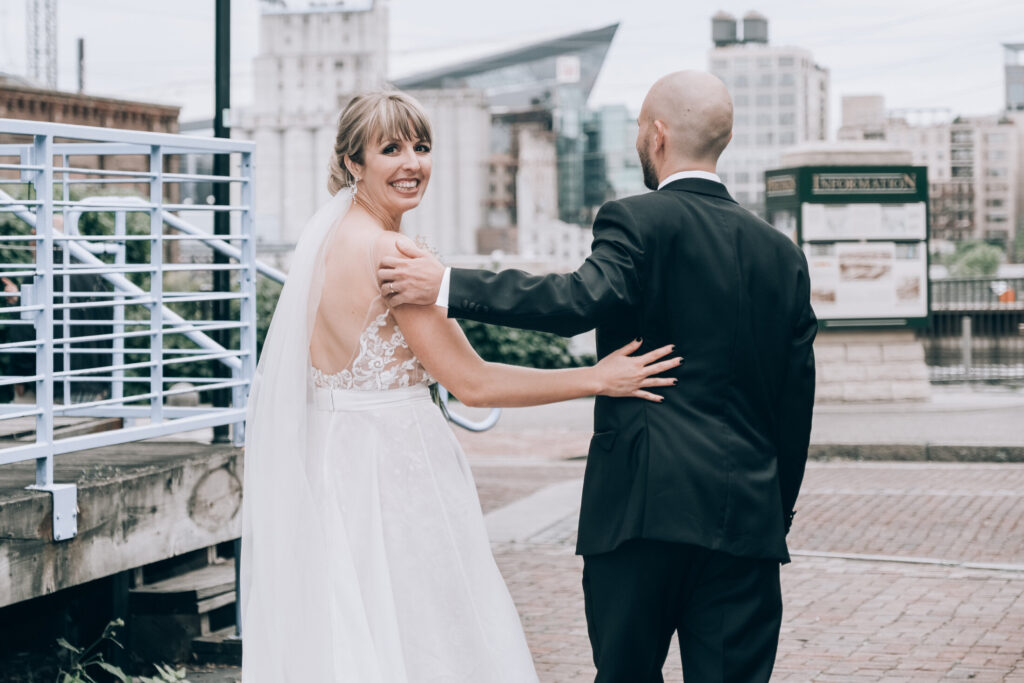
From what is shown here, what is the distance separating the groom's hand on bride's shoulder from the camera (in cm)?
340

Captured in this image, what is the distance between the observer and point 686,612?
11.2 ft

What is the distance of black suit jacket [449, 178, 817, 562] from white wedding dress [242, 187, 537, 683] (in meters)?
0.45

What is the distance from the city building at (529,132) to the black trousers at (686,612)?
372ft

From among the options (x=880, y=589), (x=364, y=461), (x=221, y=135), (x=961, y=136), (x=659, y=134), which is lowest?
(x=880, y=589)

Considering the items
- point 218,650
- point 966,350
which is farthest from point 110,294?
point 966,350

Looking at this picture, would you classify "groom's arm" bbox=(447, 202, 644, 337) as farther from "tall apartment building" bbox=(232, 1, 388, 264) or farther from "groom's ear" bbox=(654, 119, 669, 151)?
"tall apartment building" bbox=(232, 1, 388, 264)

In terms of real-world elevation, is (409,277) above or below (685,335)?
above

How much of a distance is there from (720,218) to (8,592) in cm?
283

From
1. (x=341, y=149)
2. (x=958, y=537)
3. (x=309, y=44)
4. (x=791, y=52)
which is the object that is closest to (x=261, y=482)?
(x=341, y=149)

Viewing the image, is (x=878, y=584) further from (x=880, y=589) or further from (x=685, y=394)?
(x=685, y=394)

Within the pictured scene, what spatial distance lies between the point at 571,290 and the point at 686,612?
89cm

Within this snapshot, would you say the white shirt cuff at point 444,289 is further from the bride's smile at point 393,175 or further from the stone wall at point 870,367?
the stone wall at point 870,367

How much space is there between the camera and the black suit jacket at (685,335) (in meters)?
3.27

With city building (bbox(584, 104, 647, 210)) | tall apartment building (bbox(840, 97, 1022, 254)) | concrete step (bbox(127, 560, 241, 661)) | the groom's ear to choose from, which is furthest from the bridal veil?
tall apartment building (bbox(840, 97, 1022, 254))
